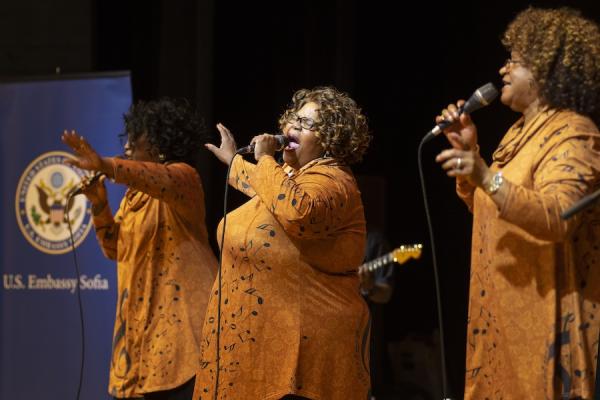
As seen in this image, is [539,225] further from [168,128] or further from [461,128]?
[168,128]

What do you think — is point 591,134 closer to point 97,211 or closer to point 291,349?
point 291,349

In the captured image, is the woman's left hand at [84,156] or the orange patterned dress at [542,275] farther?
the woman's left hand at [84,156]

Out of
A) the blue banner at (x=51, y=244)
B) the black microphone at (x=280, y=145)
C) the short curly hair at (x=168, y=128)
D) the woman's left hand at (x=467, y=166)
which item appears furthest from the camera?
the blue banner at (x=51, y=244)

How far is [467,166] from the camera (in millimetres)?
2303

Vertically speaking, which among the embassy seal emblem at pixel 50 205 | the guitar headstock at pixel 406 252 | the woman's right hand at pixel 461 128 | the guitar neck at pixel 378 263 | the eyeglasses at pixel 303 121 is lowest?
the guitar neck at pixel 378 263

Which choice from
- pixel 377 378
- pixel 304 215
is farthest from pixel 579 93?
pixel 377 378

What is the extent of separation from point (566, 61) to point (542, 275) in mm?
565

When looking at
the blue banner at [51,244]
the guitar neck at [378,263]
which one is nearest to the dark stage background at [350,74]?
the guitar neck at [378,263]

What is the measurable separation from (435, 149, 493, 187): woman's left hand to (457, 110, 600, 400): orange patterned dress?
7 cm

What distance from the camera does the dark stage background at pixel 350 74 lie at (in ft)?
15.6

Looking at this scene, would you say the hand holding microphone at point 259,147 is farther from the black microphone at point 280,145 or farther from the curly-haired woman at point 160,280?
the curly-haired woman at point 160,280

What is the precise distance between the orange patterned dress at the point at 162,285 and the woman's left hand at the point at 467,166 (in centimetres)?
169

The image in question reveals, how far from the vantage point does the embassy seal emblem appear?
15.3ft

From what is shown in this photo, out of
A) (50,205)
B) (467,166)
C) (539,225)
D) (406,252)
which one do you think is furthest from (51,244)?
(539,225)
